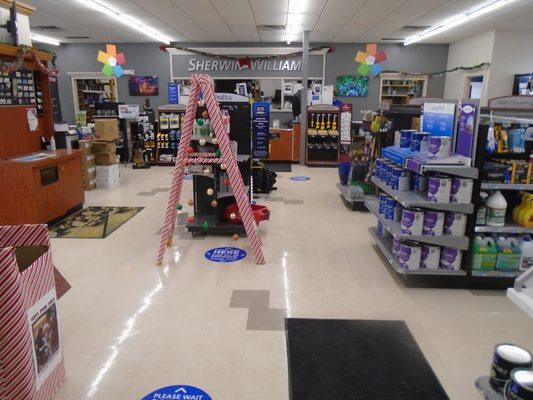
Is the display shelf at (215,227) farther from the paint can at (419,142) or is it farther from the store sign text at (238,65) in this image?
the store sign text at (238,65)

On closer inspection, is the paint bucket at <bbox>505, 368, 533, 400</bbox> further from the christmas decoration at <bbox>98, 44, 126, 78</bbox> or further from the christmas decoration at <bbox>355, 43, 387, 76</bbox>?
the christmas decoration at <bbox>98, 44, 126, 78</bbox>

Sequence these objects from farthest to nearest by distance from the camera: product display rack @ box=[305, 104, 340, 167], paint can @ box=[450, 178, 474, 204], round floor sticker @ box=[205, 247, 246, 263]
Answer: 1. product display rack @ box=[305, 104, 340, 167]
2. round floor sticker @ box=[205, 247, 246, 263]
3. paint can @ box=[450, 178, 474, 204]

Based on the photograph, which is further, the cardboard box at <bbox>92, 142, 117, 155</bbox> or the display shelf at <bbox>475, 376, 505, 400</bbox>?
the cardboard box at <bbox>92, 142, 117, 155</bbox>

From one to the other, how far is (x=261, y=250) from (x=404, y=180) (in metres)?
1.58

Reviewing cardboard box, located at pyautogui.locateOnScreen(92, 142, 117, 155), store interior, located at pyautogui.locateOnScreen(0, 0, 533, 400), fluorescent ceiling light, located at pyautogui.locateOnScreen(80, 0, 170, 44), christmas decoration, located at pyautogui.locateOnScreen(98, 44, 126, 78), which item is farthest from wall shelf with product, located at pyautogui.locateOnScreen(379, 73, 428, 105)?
cardboard box, located at pyautogui.locateOnScreen(92, 142, 117, 155)

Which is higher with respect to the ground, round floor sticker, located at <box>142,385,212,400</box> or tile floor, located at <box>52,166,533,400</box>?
tile floor, located at <box>52,166,533,400</box>

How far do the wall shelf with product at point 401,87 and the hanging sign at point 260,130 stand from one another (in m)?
6.00

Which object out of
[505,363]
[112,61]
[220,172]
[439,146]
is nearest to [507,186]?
[439,146]

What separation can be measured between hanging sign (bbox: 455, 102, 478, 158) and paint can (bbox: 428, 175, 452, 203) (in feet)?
0.88

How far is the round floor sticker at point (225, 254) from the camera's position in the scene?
421cm

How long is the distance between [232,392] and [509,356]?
56.5 inches

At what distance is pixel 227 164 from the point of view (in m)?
4.06

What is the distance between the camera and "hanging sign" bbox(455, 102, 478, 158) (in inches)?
124

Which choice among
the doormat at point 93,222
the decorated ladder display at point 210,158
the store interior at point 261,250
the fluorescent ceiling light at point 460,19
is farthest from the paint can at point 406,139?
the fluorescent ceiling light at point 460,19
